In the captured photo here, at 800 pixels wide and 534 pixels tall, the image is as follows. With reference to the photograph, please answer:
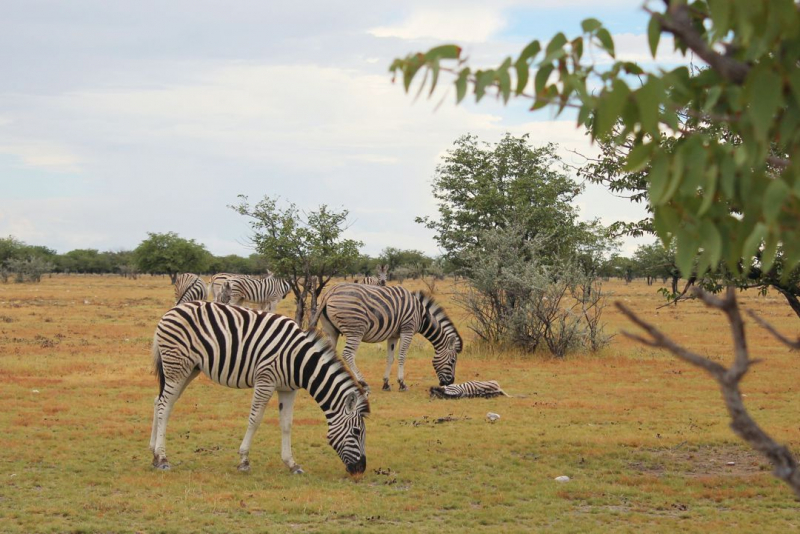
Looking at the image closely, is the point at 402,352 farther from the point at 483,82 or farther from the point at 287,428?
the point at 483,82

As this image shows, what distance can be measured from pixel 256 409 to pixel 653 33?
327 inches

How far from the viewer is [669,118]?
218 centimetres

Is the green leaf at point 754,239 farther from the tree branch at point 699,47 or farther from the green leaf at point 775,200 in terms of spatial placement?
the tree branch at point 699,47

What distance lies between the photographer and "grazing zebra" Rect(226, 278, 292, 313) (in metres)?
27.2

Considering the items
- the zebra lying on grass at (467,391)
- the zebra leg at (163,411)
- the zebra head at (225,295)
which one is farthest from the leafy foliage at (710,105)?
the zebra head at (225,295)

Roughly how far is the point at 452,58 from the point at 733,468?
985 centimetres

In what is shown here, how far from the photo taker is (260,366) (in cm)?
951

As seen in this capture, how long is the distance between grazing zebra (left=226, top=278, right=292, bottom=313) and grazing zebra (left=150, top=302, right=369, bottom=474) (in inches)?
662

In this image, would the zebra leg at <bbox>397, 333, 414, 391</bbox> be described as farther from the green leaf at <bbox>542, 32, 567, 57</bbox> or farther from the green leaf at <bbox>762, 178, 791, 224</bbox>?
the green leaf at <bbox>762, 178, 791, 224</bbox>

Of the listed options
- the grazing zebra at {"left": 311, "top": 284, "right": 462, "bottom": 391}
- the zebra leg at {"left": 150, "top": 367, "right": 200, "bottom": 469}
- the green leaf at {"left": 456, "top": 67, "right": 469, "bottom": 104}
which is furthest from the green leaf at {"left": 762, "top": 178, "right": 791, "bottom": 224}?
the grazing zebra at {"left": 311, "top": 284, "right": 462, "bottom": 391}

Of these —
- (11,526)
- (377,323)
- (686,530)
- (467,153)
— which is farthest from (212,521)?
(467,153)

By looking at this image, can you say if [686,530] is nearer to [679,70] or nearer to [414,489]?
[414,489]

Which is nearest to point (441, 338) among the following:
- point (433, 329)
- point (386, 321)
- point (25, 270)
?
point (433, 329)

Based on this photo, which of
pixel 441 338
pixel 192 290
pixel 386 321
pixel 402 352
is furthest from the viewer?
pixel 192 290
